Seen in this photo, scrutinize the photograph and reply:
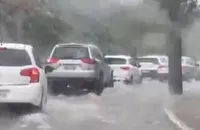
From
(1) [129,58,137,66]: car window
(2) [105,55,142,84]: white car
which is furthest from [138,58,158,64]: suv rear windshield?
(2) [105,55,142,84]: white car

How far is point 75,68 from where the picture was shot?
1931cm

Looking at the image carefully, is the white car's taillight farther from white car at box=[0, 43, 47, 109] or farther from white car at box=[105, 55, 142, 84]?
white car at box=[105, 55, 142, 84]

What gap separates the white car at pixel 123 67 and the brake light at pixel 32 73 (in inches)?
548

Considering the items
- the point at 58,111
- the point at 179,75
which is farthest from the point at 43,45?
the point at 58,111

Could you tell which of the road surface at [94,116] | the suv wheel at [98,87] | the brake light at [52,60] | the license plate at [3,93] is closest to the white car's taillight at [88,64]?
the suv wheel at [98,87]

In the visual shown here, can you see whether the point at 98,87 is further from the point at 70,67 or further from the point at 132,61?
the point at 132,61

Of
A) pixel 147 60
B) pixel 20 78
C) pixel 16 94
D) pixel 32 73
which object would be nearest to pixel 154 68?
pixel 147 60

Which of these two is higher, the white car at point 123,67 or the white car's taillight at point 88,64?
the white car's taillight at point 88,64

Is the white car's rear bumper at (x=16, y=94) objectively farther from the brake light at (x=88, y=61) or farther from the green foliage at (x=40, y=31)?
the green foliage at (x=40, y=31)

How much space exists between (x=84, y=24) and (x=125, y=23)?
33.6 inches

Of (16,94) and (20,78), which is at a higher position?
(20,78)

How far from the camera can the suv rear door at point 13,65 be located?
12484 mm

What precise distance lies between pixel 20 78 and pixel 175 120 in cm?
307

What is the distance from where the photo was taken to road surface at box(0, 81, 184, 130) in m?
11.5
